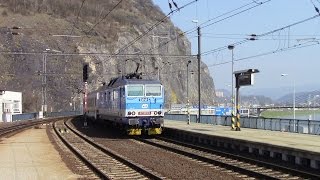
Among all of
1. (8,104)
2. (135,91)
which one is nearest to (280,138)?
(135,91)

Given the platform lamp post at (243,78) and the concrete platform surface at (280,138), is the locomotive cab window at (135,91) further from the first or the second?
the platform lamp post at (243,78)

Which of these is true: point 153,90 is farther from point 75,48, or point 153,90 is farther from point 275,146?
point 75,48

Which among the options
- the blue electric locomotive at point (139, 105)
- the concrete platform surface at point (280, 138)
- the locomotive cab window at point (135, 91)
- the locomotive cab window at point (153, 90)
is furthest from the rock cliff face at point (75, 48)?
the concrete platform surface at point (280, 138)

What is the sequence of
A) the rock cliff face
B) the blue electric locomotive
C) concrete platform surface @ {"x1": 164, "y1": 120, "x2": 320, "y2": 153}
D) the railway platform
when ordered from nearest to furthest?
1. the railway platform
2. concrete platform surface @ {"x1": 164, "y1": 120, "x2": 320, "y2": 153}
3. the blue electric locomotive
4. the rock cliff face

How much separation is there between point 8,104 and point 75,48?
2254 cm

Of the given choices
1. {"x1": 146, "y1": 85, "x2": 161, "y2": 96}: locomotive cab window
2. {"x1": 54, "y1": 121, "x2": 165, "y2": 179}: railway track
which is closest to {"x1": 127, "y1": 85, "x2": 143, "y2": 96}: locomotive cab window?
{"x1": 146, "y1": 85, "x2": 161, "y2": 96}: locomotive cab window

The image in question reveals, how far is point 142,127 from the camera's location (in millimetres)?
32781

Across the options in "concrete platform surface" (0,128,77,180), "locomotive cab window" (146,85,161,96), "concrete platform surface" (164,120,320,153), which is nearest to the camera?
"concrete platform surface" (0,128,77,180)

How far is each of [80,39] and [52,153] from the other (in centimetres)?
9395

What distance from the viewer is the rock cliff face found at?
10450 centimetres

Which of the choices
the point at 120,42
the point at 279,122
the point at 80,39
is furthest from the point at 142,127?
the point at 120,42

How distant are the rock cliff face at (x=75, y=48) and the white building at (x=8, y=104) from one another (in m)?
6.83

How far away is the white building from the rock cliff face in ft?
22.4

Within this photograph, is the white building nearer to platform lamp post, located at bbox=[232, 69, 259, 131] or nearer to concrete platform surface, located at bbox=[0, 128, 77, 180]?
platform lamp post, located at bbox=[232, 69, 259, 131]
